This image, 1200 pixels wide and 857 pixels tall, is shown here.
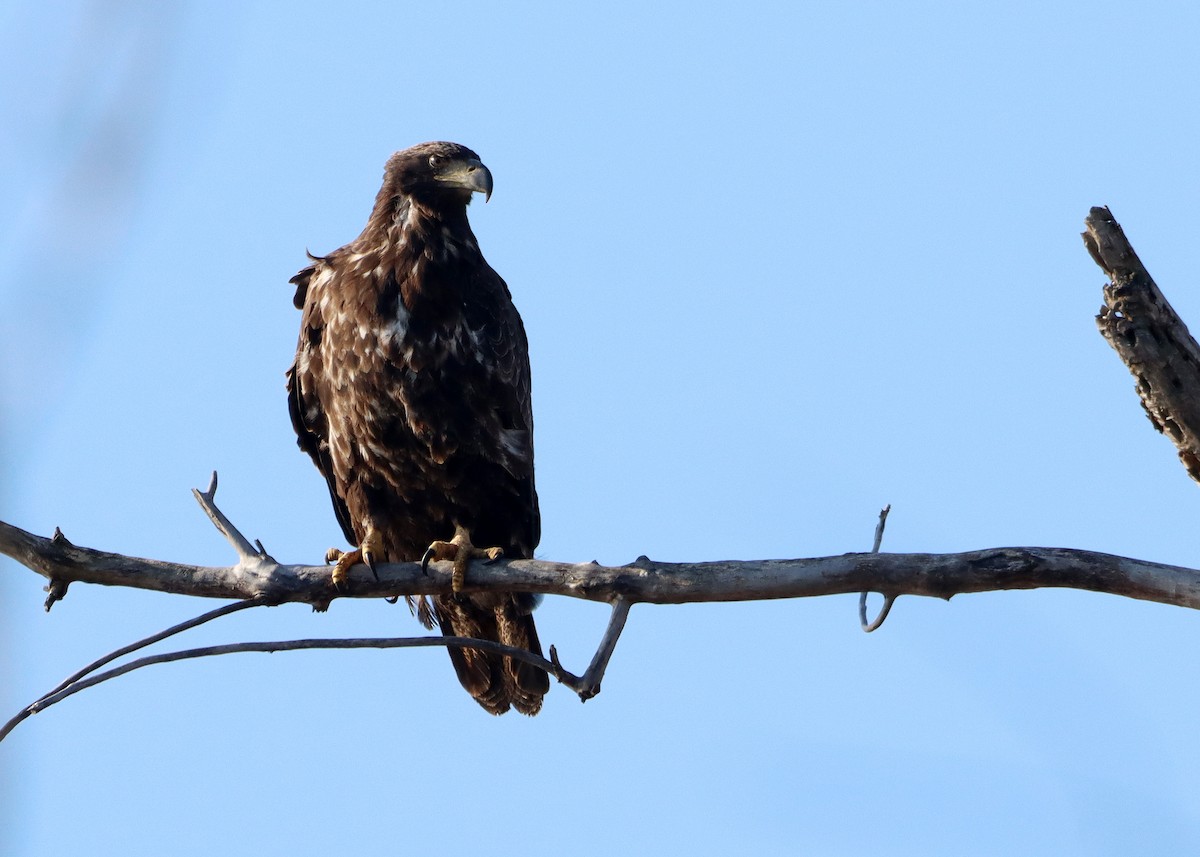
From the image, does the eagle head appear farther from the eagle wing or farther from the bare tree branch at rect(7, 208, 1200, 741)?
the bare tree branch at rect(7, 208, 1200, 741)

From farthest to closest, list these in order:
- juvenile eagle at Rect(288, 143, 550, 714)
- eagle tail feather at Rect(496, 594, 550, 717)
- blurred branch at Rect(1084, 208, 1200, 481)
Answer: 1. eagle tail feather at Rect(496, 594, 550, 717)
2. juvenile eagle at Rect(288, 143, 550, 714)
3. blurred branch at Rect(1084, 208, 1200, 481)

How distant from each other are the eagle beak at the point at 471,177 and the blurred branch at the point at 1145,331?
303cm

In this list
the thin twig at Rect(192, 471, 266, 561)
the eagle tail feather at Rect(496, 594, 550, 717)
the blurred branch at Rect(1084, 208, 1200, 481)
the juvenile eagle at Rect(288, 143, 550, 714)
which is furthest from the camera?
the eagle tail feather at Rect(496, 594, 550, 717)

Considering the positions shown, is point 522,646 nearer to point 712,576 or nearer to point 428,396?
point 428,396

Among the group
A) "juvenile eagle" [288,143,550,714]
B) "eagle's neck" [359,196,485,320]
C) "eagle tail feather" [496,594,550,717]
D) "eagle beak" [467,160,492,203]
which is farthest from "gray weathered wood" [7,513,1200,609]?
"eagle beak" [467,160,492,203]

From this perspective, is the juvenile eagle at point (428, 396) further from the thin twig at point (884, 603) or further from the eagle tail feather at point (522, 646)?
the thin twig at point (884, 603)

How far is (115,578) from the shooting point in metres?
4.30

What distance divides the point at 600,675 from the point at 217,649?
106 centimetres

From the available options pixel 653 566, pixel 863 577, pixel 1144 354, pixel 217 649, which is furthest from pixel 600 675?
pixel 1144 354

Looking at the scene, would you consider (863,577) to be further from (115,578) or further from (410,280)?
(410,280)

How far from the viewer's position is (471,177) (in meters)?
6.16

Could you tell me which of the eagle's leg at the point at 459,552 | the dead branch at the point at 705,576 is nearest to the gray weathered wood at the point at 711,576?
the dead branch at the point at 705,576

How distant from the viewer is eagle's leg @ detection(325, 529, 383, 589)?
16.1ft

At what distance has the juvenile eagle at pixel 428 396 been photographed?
578 centimetres
